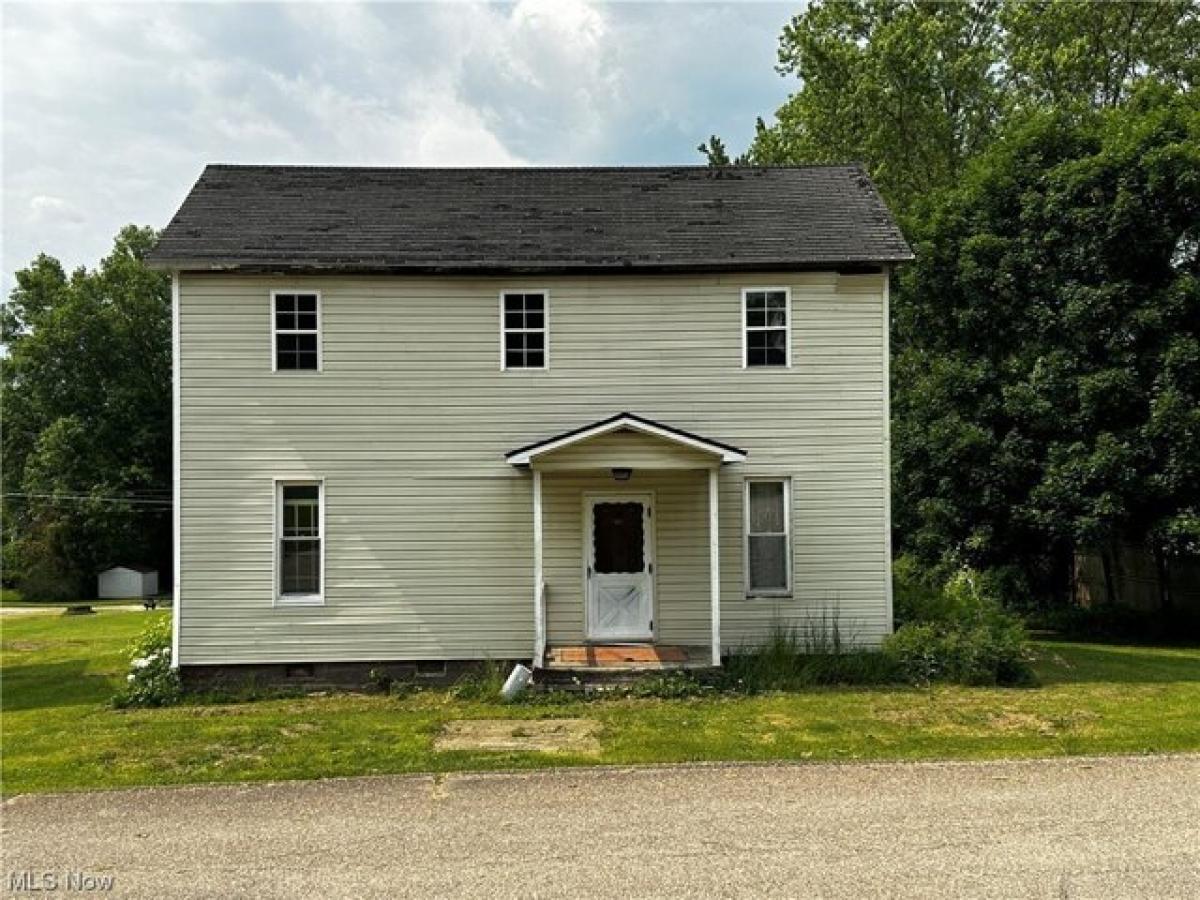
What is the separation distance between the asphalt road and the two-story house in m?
4.97

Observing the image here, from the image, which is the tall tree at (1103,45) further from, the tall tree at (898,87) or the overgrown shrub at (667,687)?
the overgrown shrub at (667,687)

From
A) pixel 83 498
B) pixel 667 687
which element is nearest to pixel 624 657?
pixel 667 687

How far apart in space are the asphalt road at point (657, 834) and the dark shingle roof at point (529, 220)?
7.72 meters

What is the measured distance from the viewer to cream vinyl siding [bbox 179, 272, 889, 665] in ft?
42.9

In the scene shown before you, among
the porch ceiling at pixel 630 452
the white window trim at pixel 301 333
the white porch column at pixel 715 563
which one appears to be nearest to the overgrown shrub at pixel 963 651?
the white porch column at pixel 715 563

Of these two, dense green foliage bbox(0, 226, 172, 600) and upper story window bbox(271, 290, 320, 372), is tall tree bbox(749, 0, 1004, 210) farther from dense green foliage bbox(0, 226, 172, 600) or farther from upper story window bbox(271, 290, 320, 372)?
dense green foliage bbox(0, 226, 172, 600)

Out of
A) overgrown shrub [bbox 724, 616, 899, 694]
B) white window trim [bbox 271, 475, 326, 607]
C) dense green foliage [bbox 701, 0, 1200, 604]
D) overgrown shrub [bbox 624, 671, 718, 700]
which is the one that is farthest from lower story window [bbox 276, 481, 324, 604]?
dense green foliage [bbox 701, 0, 1200, 604]

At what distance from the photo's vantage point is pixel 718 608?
12586mm

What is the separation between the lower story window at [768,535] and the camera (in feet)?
44.2

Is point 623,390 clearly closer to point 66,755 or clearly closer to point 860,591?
point 860,591

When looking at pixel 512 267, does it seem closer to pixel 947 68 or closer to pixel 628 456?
pixel 628 456

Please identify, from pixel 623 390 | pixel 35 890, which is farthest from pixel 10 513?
pixel 35 890

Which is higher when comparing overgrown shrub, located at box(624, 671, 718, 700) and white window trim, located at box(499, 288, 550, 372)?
white window trim, located at box(499, 288, 550, 372)

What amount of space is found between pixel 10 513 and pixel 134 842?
52.7 m
